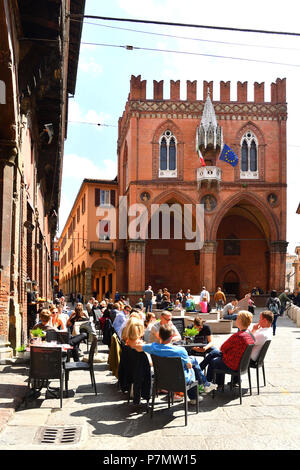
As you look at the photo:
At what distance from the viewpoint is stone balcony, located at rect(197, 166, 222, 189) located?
118 feet

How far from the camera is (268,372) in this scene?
33.0 ft

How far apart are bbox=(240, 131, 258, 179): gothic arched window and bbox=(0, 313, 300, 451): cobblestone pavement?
2917 cm

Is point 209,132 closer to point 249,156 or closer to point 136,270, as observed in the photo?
point 249,156

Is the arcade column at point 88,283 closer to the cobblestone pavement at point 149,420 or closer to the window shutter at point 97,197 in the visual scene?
the window shutter at point 97,197

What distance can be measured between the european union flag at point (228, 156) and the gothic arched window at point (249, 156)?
3419 millimetres

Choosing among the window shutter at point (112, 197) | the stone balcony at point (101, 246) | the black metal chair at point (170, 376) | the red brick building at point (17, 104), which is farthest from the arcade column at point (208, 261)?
the black metal chair at point (170, 376)

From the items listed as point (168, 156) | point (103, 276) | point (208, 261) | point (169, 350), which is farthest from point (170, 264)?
point (169, 350)

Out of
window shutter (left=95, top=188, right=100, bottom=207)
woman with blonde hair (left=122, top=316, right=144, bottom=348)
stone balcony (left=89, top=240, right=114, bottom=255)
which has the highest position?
window shutter (left=95, top=188, right=100, bottom=207)

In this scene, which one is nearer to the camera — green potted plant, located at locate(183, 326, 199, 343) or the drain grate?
the drain grate

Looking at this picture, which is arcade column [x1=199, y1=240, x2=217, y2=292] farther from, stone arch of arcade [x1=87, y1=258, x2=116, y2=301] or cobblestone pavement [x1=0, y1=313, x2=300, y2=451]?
cobblestone pavement [x1=0, y1=313, x2=300, y2=451]

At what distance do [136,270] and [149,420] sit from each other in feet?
96.2

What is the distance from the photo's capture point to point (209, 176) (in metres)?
35.8

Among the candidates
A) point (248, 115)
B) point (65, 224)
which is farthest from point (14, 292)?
point (65, 224)

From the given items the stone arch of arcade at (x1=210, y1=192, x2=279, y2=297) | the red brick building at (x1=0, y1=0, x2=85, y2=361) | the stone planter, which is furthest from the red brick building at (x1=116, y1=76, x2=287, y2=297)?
the stone planter
